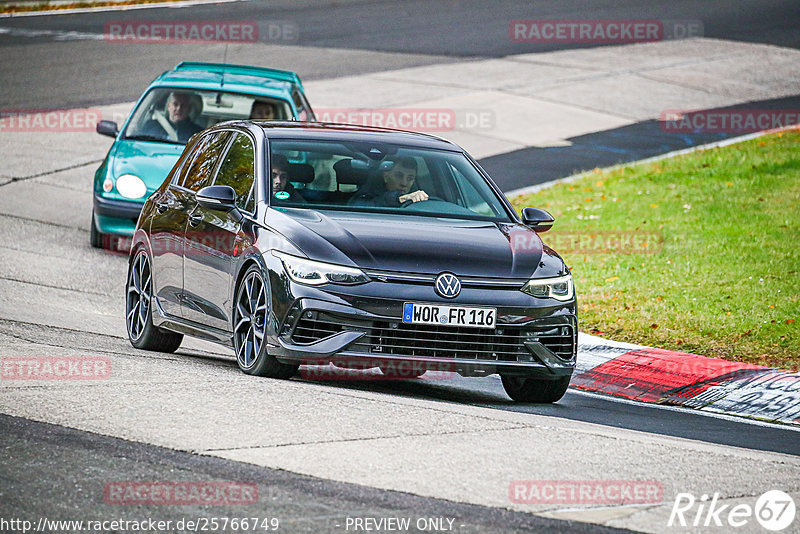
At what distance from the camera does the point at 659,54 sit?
30531mm

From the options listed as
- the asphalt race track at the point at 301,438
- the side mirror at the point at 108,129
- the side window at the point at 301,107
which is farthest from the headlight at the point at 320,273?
the side mirror at the point at 108,129

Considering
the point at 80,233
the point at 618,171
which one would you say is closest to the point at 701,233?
the point at 618,171

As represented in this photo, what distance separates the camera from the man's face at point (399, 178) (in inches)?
362

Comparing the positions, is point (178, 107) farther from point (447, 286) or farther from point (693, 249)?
point (447, 286)

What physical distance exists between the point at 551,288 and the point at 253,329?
71.2 inches

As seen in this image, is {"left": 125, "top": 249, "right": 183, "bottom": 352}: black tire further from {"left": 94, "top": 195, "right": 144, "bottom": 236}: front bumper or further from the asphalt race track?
{"left": 94, "top": 195, "right": 144, "bottom": 236}: front bumper

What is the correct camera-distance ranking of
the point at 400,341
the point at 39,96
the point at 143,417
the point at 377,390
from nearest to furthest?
the point at 143,417 < the point at 400,341 < the point at 377,390 < the point at 39,96

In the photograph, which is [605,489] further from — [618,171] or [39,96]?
[39,96]

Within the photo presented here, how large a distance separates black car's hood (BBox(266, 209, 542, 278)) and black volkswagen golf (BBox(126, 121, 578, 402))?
11 mm

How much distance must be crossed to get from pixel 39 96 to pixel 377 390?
1724cm

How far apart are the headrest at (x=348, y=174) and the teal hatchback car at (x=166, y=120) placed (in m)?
5.46

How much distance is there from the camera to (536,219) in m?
9.22

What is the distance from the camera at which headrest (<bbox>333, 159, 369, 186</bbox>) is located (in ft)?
29.9

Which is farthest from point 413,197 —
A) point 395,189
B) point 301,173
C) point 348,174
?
point 301,173
